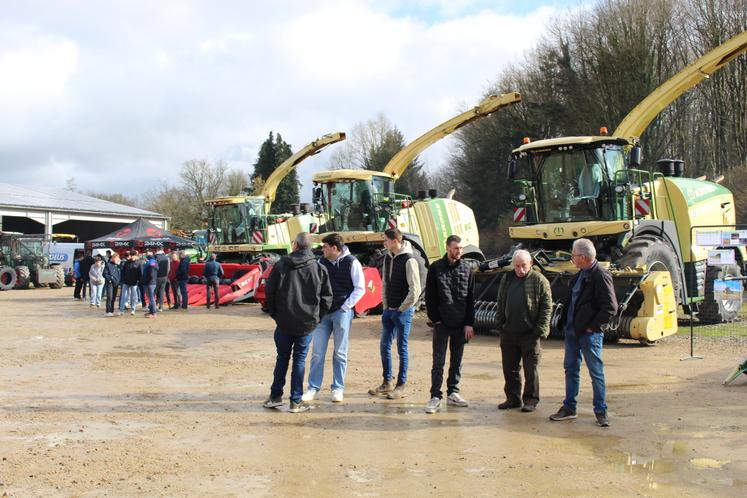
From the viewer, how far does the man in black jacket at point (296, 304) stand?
24.7ft

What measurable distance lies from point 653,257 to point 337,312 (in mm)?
7601

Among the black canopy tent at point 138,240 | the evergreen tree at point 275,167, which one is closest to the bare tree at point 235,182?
the evergreen tree at point 275,167

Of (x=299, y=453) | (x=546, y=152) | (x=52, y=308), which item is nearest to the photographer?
(x=299, y=453)

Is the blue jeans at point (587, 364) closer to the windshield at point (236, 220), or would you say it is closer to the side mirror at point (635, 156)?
the side mirror at point (635, 156)

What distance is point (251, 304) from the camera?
22.0 meters

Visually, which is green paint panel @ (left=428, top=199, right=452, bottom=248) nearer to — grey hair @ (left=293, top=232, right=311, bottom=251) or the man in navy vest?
the man in navy vest

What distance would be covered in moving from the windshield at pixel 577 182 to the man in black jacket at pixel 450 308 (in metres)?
6.85

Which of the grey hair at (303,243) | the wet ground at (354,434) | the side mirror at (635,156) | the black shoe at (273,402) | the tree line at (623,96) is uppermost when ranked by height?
the tree line at (623,96)

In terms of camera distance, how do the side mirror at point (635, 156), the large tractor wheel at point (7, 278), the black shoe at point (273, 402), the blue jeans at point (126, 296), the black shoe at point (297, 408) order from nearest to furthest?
the black shoe at point (297, 408) < the black shoe at point (273, 402) < the side mirror at point (635, 156) < the blue jeans at point (126, 296) < the large tractor wheel at point (7, 278)

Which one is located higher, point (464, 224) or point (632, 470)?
point (464, 224)

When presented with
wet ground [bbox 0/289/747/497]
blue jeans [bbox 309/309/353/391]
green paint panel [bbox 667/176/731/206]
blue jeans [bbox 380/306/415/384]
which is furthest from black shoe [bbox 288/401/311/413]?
green paint panel [bbox 667/176/731/206]

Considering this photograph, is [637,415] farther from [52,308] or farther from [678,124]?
[678,124]

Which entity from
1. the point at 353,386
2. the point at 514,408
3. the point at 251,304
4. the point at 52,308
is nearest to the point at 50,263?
the point at 52,308

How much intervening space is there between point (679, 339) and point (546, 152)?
4.15m
